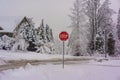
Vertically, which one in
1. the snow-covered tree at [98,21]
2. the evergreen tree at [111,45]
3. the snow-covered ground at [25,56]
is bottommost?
the snow-covered ground at [25,56]

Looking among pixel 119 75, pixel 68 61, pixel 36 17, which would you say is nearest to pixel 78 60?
pixel 68 61

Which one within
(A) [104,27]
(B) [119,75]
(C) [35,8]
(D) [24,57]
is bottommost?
(B) [119,75]

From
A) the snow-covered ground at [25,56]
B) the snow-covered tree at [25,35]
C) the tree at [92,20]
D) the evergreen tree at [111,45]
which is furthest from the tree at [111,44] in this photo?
the snow-covered tree at [25,35]

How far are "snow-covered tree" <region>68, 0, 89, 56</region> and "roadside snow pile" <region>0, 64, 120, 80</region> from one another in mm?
239

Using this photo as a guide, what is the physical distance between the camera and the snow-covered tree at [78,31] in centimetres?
371

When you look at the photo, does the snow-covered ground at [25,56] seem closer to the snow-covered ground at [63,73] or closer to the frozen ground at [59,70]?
the frozen ground at [59,70]

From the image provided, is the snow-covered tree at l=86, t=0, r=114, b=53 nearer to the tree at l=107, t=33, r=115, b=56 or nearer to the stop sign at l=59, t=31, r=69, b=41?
the tree at l=107, t=33, r=115, b=56

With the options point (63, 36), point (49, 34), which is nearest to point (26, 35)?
point (49, 34)

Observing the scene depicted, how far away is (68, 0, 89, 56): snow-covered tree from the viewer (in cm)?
371

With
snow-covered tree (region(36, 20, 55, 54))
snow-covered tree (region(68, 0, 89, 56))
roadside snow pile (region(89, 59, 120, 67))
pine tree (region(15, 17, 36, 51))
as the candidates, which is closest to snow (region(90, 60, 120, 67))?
roadside snow pile (region(89, 59, 120, 67))

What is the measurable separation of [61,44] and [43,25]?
357 mm

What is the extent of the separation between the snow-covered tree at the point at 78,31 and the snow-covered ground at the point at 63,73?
230 millimetres

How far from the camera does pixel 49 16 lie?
370 centimetres

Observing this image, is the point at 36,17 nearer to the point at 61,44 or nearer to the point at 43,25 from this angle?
the point at 43,25
